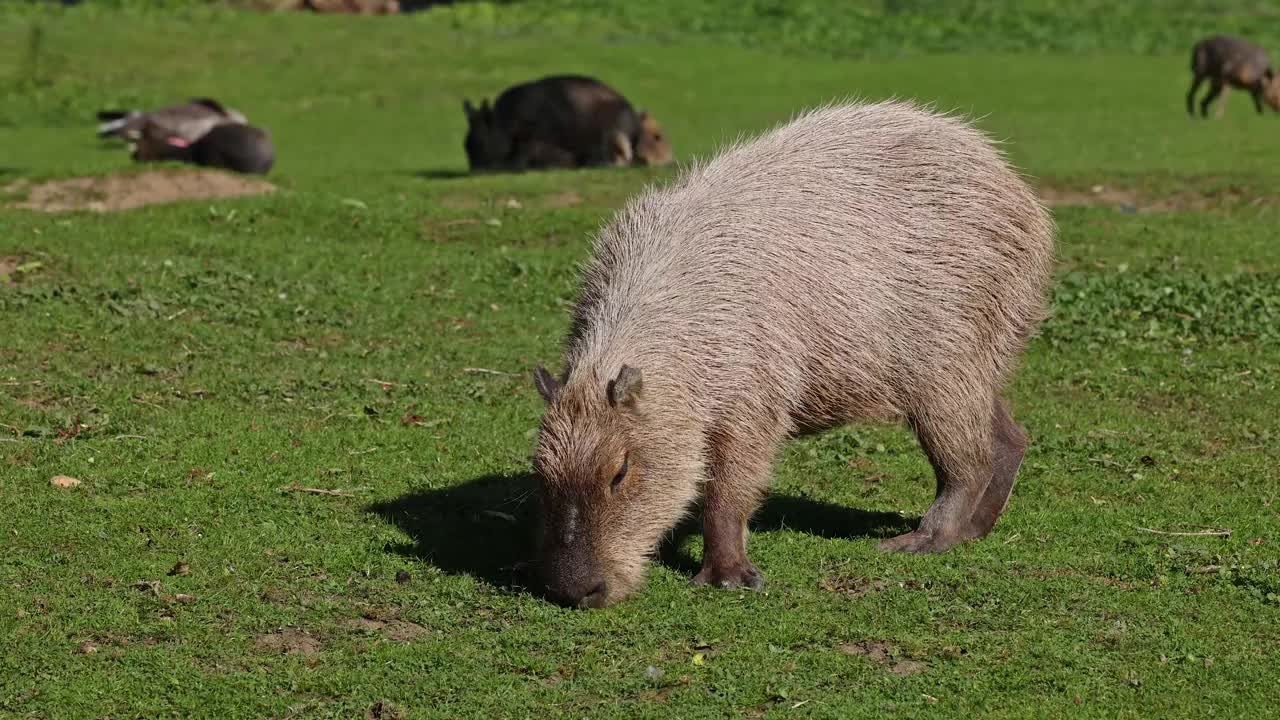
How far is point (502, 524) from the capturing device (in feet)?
22.7

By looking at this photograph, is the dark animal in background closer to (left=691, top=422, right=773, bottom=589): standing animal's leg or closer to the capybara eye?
(left=691, top=422, right=773, bottom=589): standing animal's leg

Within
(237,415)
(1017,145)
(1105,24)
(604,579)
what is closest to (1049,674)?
(604,579)

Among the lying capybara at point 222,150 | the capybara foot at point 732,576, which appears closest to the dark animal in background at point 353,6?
the lying capybara at point 222,150

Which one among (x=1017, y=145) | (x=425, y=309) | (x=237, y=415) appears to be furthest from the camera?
(x=1017, y=145)

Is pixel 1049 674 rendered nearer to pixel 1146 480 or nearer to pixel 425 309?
pixel 1146 480

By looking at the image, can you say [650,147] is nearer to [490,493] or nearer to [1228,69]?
[1228,69]

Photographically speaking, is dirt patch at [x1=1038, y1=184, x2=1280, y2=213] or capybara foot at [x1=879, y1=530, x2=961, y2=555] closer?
capybara foot at [x1=879, y1=530, x2=961, y2=555]

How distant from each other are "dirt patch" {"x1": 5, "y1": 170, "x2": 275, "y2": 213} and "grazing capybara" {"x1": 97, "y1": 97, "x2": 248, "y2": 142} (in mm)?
3989

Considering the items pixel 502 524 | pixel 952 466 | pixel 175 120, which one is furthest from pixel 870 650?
pixel 175 120

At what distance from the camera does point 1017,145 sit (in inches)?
766

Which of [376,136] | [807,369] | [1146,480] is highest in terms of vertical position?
[807,369]

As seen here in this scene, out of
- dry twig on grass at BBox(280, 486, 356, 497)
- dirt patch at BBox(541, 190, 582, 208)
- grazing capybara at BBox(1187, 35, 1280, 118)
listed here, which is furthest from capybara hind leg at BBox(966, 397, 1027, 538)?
grazing capybara at BBox(1187, 35, 1280, 118)

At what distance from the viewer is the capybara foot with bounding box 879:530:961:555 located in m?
6.76

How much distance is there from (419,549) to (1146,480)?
3.37 m
